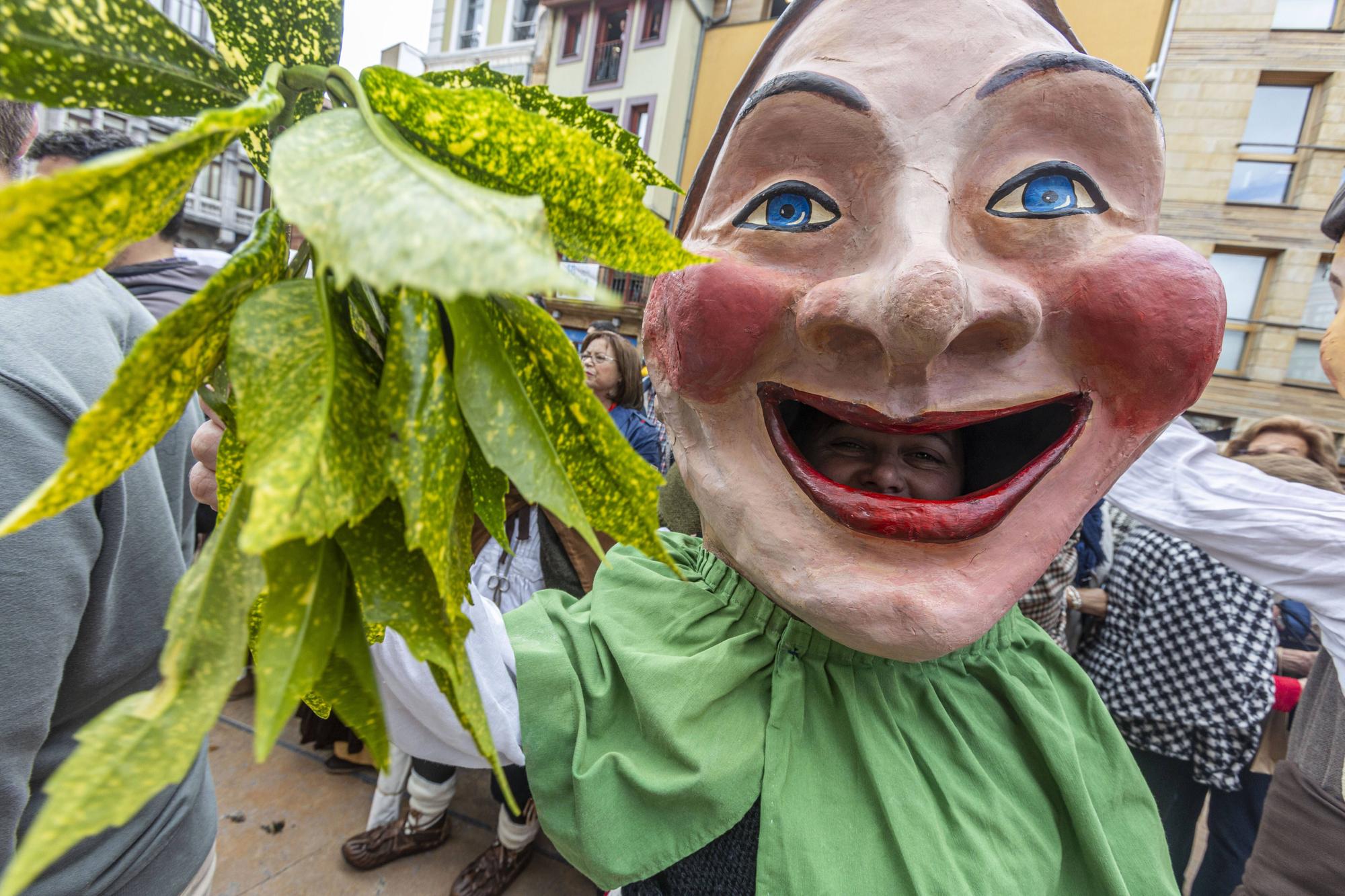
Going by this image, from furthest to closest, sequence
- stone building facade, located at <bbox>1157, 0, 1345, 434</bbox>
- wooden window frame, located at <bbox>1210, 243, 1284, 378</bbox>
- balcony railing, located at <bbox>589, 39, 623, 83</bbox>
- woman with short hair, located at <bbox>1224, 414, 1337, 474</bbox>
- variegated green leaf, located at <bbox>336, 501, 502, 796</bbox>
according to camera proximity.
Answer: balcony railing, located at <bbox>589, 39, 623, 83</bbox>, wooden window frame, located at <bbox>1210, 243, 1284, 378</bbox>, stone building facade, located at <bbox>1157, 0, 1345, 434</bbox>, woman with short hair, located at <bbox>1224, 414, 1337, 474</bbox>, variegated green leaf, located at <bbox>336, 501, 502, 796</bbox>

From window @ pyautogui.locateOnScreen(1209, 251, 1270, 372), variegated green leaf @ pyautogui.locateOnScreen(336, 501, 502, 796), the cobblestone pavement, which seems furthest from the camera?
window @ pyautogui.locateOnScreen(1209, 251, 1270, 372)

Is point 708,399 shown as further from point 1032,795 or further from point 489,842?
point 489,842

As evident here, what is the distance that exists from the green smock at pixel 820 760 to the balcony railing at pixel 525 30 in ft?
47.4

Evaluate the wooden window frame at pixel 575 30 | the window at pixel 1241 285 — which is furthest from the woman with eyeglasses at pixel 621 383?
the wooden window frame at pixel 575 30

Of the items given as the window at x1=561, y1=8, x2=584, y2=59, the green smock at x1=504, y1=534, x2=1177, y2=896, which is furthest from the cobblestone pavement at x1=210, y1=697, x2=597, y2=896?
the window at x1=561, y1=8, x2=584, y2=59

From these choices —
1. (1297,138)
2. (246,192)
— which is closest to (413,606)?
(1297,138)

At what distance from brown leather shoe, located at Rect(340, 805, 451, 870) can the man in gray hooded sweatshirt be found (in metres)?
1.12

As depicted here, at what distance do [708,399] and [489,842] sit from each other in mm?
1993

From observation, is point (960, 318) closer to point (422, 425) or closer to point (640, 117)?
point (422, 425)

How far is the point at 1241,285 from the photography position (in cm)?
854

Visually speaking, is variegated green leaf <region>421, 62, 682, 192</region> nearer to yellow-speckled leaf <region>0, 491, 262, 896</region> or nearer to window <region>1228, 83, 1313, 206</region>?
yellow-speckled leaf <region>0, 491, 262, 896</region>

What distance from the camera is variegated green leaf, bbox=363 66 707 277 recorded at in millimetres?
371

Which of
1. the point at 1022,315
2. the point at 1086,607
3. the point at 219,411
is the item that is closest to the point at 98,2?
the point at 219,411

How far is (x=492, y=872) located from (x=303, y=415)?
6.98 feet
